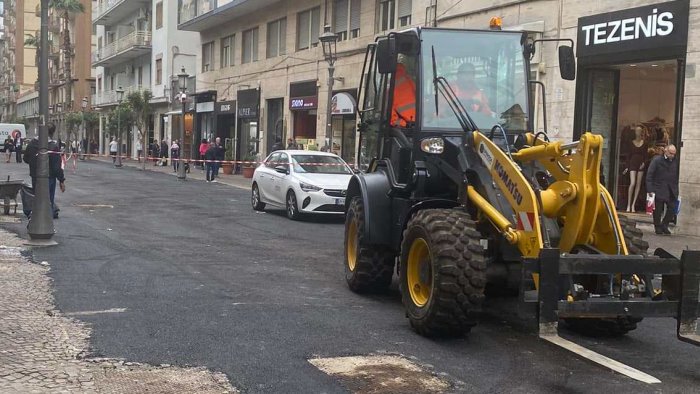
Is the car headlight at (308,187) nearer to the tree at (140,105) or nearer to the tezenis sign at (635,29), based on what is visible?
the tezenis sign at (635,29)

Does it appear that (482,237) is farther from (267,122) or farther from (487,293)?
(267,122)

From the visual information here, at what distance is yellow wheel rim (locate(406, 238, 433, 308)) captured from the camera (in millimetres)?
6102

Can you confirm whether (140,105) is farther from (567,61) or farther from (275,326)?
(275,326)

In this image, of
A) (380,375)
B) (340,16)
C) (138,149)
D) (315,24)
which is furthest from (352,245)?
(138,149)

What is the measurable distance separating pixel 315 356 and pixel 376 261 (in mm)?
2296

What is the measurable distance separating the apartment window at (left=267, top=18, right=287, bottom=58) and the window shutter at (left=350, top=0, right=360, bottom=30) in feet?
18.0

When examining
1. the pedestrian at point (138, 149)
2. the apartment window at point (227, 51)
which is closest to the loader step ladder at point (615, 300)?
the apartment window at point (227, 51)

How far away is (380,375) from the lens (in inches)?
199

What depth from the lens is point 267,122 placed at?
3362 cm

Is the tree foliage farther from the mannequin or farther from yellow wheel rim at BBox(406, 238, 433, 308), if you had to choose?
yellow wheel rim at BBox(406, 238, 433, 308)

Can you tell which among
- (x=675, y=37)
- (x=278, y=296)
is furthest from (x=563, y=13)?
(x=278, y=296)

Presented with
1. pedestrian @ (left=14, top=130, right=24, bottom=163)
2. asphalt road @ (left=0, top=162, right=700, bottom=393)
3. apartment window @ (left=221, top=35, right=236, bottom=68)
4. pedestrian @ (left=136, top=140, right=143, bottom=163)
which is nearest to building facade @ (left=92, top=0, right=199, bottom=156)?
pedestrian @ (left=136, top=140, right=143, bottom=163)

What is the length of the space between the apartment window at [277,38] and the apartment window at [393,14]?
7569mm

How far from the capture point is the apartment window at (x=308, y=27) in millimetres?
29484
